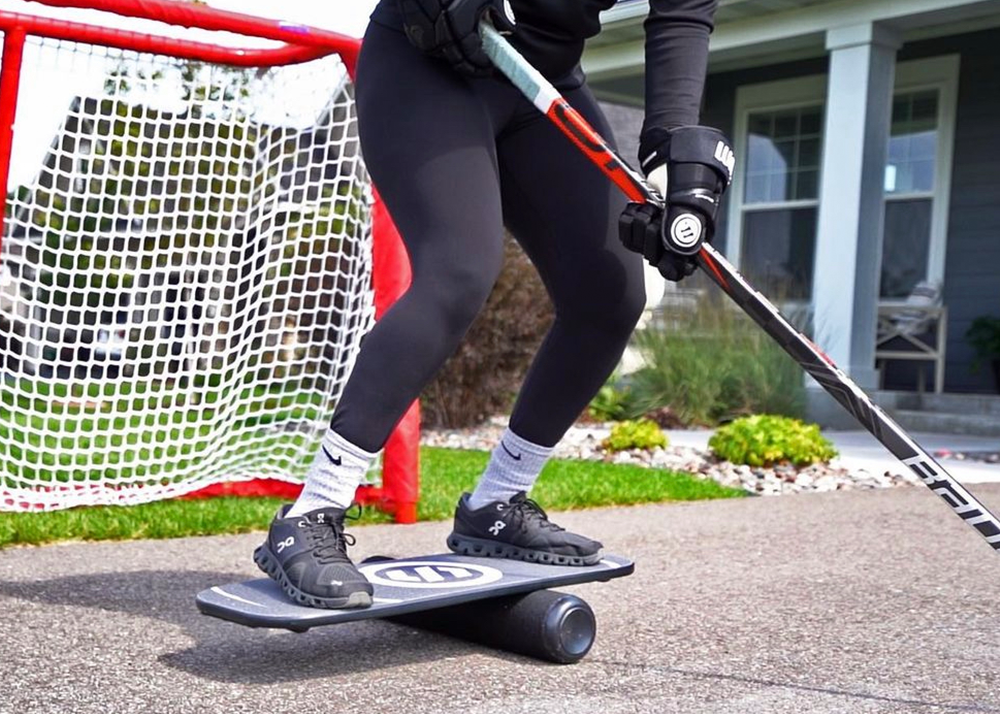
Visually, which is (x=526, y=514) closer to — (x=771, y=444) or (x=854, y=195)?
(x=771, y=444)

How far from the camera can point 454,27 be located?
240cm

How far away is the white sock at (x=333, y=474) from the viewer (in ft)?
7.84

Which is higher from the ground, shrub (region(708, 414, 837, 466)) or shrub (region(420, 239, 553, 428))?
shrub (region(420, 239, 553, 428))

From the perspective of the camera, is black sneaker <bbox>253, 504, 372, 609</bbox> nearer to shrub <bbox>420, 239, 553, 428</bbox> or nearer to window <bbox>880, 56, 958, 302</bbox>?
shrub <bbox>420, 239, 553, 428</bbox>

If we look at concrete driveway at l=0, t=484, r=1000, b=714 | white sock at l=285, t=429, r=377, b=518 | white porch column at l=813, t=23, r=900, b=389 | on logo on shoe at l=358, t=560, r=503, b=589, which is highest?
white porch column at l=813, t=23, r=900, b=389

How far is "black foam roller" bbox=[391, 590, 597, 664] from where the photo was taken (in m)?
2.46

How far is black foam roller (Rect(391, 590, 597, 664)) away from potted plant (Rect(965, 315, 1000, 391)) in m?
8.63

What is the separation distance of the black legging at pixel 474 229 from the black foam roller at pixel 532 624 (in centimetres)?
42

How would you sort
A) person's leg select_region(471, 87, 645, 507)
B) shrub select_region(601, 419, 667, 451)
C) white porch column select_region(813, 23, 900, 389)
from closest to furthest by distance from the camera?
person's leg select_region(471, 87, 645, 507), shrub select_region(601, 419, 667, 451), white porch column select_region(813, 23, 900, 389)

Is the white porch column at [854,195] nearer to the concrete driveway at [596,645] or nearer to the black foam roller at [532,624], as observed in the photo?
the concrete driveway at [596,645]

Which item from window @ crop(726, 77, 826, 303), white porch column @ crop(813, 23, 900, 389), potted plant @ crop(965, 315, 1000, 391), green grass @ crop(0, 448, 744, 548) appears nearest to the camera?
green grass @ crop(0, 448, 744, 548)

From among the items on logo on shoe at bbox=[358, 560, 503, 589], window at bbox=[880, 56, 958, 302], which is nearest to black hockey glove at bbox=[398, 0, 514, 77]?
on logo on shoe at bbox=[358, 560, 503, 589]

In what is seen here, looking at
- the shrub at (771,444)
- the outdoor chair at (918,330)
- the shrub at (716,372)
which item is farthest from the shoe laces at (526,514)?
the outdoor chair at (918,330)

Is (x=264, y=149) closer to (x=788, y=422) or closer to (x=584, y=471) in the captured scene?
(x=584, y=471)
